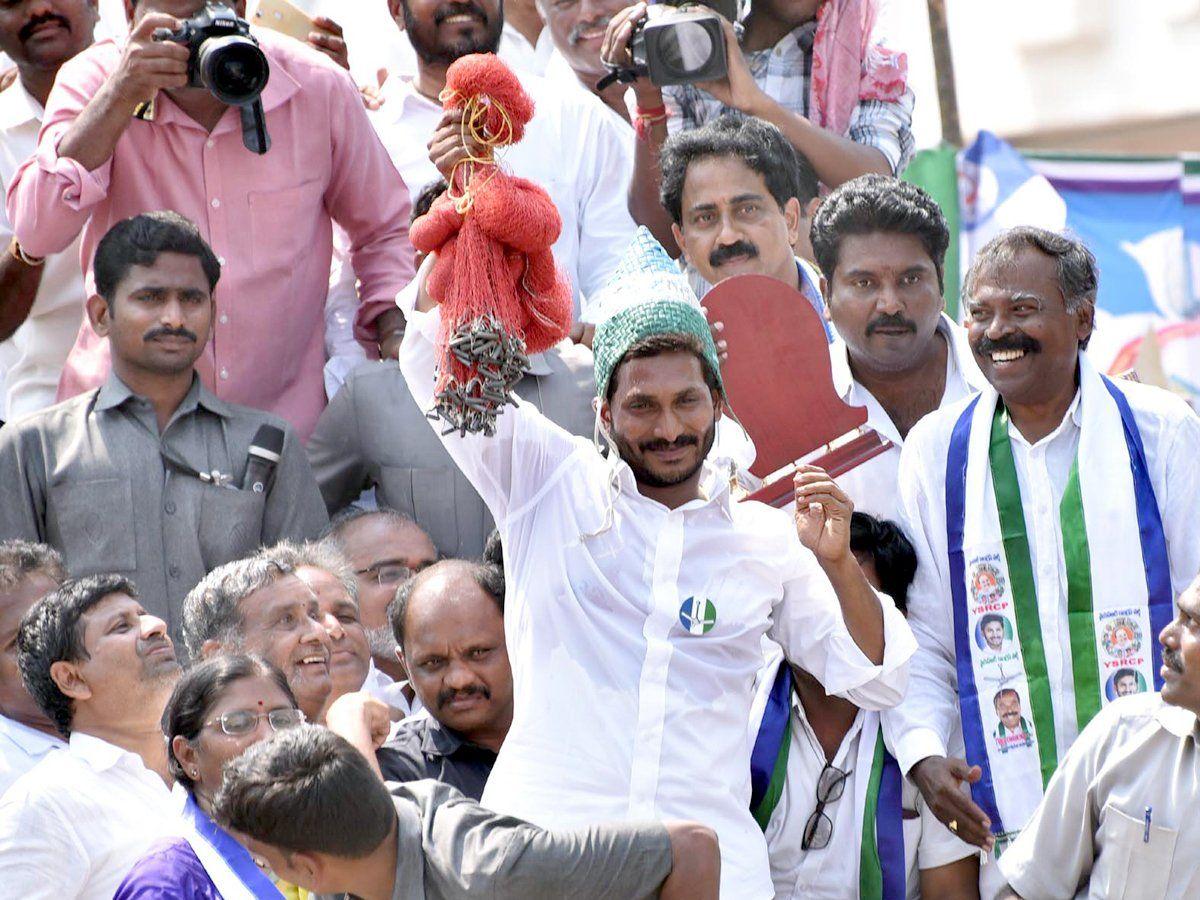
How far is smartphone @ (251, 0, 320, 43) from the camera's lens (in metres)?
7.10

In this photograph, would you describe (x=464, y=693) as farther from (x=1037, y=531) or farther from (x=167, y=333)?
(x=167, y=333)

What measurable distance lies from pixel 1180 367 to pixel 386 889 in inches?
274

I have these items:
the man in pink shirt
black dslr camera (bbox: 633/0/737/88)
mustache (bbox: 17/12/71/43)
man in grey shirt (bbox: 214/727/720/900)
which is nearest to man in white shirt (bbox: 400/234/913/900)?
man in grey shirt (bbox: 214/727/720/900)

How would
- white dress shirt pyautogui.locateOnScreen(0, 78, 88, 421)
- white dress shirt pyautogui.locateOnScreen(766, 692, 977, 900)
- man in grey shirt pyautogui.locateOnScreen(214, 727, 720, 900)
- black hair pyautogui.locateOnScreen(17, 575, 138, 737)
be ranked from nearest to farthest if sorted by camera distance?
man in grey shirt pyautogui.locateOnScreen(214, 727, 720, 900)
white dress shirt pyautogui.locateOnScreen(766, 692, 977, 900)
black hair pyautogui.locateOnScreen(17, 575, 138, 737)
white dress shirt pyautogui.locateOnScreen(0, 78, 88, 421)

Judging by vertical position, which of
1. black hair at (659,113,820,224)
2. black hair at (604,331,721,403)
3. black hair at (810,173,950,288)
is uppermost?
black hair at (659,113,820,224)

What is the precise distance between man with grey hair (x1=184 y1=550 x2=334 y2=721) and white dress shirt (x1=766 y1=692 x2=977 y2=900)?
116 cm

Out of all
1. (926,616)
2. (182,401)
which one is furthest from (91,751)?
(926,616)

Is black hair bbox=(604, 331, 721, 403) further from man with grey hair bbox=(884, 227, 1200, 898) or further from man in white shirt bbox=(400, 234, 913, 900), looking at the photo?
man with grey hair bbox=(884, 227, 1200, 898)

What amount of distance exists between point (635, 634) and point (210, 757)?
926 millimetres

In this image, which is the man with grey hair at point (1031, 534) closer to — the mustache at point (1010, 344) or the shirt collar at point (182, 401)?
the mustache at point (1010, 344)

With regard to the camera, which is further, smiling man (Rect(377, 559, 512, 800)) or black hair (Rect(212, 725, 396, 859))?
smiling man (Rect(377, 559, 512, 800))

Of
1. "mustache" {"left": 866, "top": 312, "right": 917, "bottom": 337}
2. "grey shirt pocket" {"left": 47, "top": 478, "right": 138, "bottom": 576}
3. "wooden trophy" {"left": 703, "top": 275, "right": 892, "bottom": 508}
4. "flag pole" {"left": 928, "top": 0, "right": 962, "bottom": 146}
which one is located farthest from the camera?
"flag pole" {"left": 928, "top": 0, "right": 962, "bottom": 146}

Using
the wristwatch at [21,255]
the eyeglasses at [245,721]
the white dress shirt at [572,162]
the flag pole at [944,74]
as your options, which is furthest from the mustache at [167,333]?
the flag pole at [944,74]

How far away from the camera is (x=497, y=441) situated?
445cm
